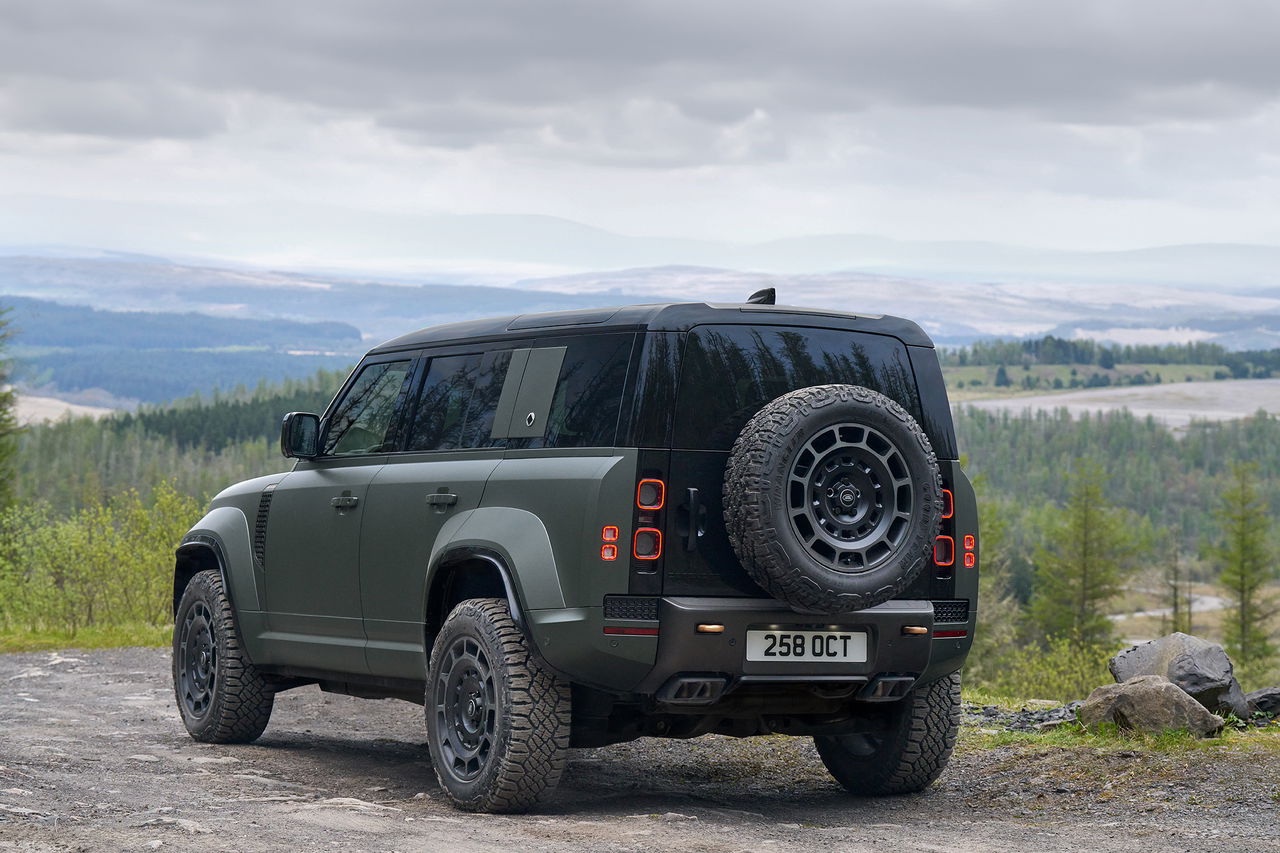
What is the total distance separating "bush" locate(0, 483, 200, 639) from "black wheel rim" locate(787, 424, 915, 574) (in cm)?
2044

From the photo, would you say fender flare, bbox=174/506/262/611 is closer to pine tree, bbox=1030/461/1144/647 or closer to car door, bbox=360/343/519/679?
car door, bbox=360/343/519/679

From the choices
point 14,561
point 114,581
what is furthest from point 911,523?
point 14,561

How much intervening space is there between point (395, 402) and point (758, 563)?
2682mm

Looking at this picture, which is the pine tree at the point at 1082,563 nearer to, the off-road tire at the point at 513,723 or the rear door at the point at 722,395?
the rear door at the point at 722,395

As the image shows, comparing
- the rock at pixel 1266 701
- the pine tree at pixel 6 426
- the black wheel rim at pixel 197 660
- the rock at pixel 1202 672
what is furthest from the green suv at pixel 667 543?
the pine tree at pixel 6 426

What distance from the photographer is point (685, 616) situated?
590 centimetres

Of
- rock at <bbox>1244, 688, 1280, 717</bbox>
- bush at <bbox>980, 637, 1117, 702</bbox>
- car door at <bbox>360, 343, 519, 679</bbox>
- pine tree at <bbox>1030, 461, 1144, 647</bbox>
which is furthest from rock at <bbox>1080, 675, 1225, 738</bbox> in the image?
pine tree at <bbox>1030, 461, 1144, 647</bbox>

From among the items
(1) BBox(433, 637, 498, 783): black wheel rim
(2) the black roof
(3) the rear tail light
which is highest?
(2) the black roof

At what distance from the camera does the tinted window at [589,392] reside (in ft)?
20.3

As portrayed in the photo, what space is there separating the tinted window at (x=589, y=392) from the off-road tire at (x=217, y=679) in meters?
3.17

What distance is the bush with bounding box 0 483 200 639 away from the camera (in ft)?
84.5

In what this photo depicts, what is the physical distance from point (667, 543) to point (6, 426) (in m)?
63.6

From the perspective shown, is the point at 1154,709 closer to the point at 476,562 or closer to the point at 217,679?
the point at 476,562

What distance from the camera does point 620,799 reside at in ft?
23.0
